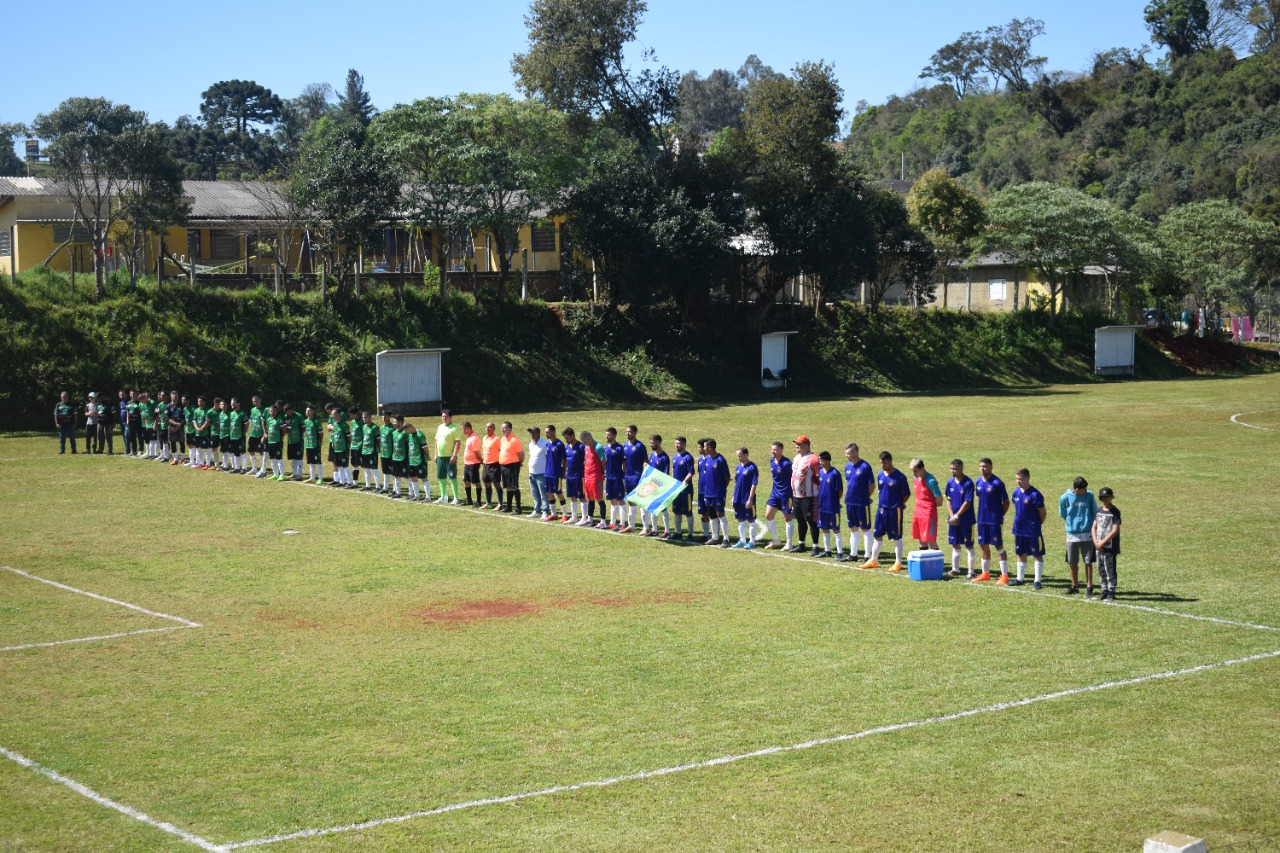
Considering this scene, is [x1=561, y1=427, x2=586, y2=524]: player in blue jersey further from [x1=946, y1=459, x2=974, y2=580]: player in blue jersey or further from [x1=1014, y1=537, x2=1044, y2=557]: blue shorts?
[x1=1014, y1=537, x2=1044, y2=557]: blue shorts

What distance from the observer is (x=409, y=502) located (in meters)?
28.8

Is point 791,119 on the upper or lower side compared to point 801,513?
upper

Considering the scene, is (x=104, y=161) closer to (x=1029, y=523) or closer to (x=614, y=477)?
(x=614, y=477)

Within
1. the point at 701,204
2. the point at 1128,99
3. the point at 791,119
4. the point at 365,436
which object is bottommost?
the point at 365,436

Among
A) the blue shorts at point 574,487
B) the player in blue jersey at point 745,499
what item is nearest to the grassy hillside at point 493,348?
the blue shorts at point 574,487

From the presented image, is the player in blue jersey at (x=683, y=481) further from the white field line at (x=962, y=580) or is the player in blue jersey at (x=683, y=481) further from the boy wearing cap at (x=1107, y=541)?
the boy wearing cap at (x=1107, y=541)

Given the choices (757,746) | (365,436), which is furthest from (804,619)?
(365,436)

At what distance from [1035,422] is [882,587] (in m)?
26.6

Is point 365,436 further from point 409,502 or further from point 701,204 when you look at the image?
point 701,204

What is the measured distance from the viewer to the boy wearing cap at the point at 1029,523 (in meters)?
18.8

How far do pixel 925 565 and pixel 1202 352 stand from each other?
6060 cm

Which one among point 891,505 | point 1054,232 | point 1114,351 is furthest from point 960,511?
point 1114,351

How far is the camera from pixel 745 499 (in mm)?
22953

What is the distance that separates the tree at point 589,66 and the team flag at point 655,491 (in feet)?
134
